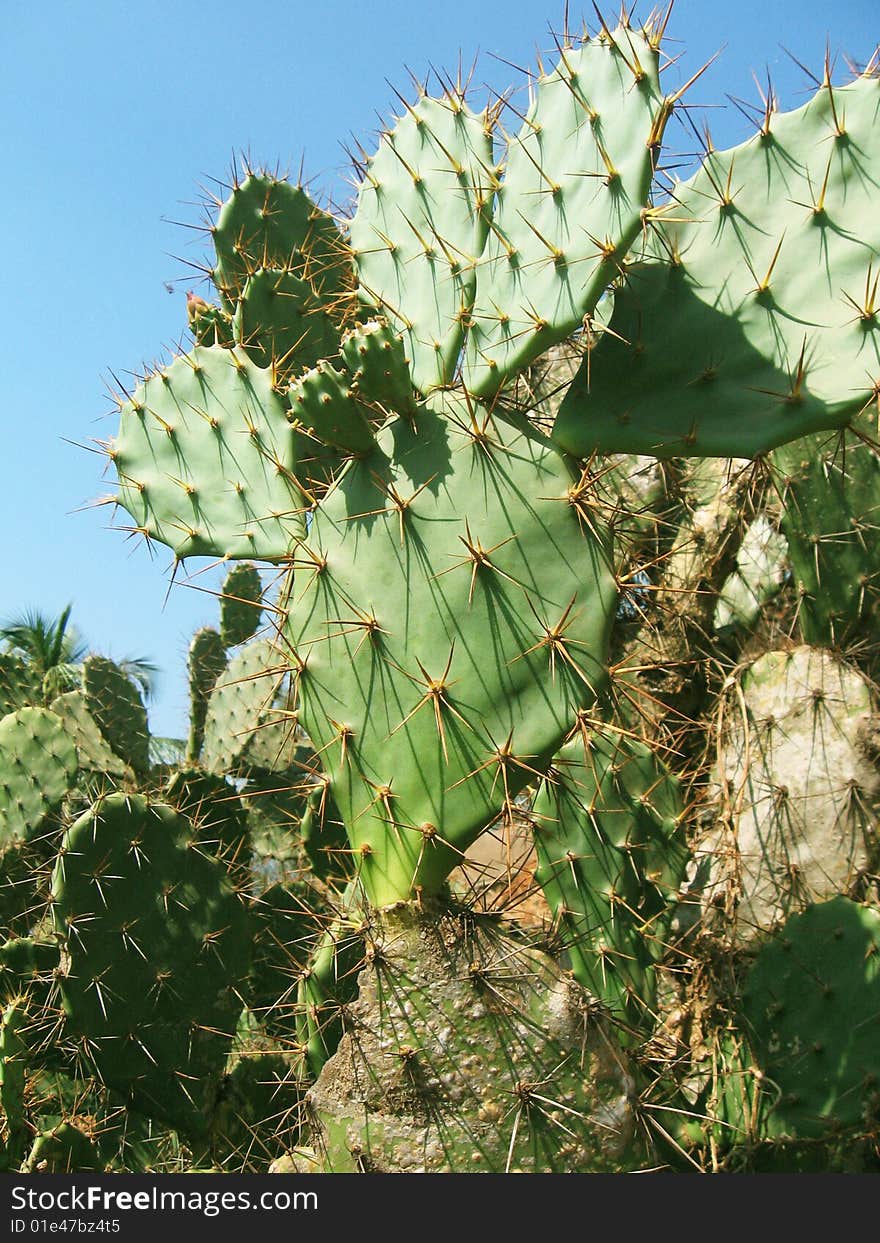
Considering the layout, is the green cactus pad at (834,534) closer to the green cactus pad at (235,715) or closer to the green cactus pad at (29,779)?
the green cactus pad at (235,715)

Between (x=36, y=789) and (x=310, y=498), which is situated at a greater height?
(x=36, y=789)

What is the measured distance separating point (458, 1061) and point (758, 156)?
1391 mm

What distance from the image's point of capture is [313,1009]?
5.82ft

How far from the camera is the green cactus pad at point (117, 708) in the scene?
13.6 ft

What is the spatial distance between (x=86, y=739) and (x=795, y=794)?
2302 mm

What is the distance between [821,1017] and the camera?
2.29 meters

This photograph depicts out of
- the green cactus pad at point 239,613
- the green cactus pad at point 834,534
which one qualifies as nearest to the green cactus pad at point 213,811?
the green cactus pad at point 239,613

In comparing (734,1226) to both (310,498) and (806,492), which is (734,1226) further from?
(806,492)

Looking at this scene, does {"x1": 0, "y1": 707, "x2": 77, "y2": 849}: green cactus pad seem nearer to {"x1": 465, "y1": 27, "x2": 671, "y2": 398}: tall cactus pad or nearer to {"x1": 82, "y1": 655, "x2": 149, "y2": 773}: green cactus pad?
{"x1": 82, "y1": 655, "x2": 149, "y2": 773}: green cactus pad

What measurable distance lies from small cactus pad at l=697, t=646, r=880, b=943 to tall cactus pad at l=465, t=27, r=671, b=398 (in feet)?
4.70

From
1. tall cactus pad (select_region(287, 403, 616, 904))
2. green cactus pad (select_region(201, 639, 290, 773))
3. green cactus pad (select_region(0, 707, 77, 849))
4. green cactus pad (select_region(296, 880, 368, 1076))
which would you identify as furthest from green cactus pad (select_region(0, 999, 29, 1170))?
tall cactus pad (select_region(287, 403, 616, 904))

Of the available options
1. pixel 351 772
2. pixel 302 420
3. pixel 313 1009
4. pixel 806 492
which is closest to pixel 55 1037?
pixel 313 1009

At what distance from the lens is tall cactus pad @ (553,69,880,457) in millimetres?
1543

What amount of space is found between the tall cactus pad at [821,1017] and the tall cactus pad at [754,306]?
1.23 metres
